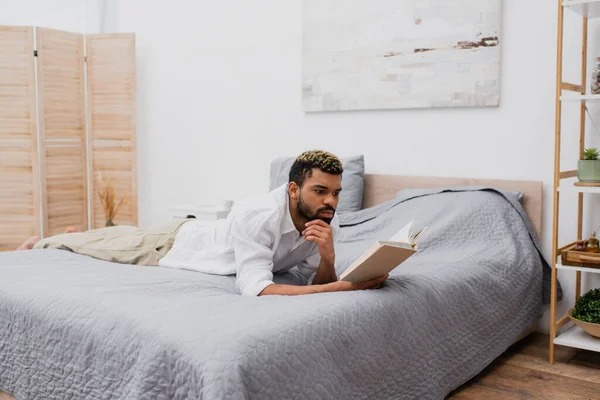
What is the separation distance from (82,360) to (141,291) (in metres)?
0.28

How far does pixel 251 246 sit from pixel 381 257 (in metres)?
0.43

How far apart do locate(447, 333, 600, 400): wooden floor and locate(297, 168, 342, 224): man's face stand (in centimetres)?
80

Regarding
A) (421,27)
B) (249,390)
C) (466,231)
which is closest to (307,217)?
(249,390)

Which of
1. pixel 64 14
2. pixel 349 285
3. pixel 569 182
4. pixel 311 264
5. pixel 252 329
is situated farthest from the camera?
pixel 64 14

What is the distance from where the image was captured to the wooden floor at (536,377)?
2.20 m

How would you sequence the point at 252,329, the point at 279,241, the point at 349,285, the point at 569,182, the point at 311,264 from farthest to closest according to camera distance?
1. the point at 569,182
2. the point at 311,264
3. the point at 279,241
4. the point at 349,285
5. the point at 252,329

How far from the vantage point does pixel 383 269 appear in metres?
1.88

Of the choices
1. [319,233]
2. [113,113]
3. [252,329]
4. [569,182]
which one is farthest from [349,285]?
[113,113]

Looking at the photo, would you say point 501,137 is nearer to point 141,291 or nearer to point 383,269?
point 383,269

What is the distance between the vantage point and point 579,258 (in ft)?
8.14

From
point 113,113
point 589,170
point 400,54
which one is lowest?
point 589,170

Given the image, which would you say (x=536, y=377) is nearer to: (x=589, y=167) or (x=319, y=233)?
(x=589, y=167)

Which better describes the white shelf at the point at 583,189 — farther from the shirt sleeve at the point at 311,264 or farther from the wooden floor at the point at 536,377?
the shirt sleeve at the point at 311,264

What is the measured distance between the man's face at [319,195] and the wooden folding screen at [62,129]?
8.76ft
